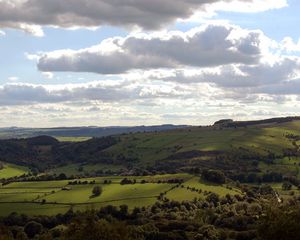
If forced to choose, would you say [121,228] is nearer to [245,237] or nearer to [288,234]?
[288,234]

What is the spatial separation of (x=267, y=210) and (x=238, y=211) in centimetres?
8439

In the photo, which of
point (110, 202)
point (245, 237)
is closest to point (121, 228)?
point (245, 237)

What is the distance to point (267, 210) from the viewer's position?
8744cm

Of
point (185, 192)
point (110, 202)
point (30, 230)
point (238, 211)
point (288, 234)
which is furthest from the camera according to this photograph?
point (185, 192)

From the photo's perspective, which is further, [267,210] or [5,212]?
[5,212]

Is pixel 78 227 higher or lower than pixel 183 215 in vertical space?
higher

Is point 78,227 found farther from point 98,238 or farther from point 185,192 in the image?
point 185,192

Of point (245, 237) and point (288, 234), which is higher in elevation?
point (288, 234)

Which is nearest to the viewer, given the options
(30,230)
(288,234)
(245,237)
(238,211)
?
(288,234)

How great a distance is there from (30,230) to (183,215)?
4832 centimetres

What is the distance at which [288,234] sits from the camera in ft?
270

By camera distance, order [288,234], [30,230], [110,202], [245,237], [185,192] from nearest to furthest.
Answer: [288,234] < [245,237] < [30,230] < [110,202] < [185,192]

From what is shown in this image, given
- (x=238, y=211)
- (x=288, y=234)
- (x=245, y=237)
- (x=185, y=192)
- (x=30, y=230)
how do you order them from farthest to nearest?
(x=185, y=192) → (x=238, y=211) → (x=30, y=230) → (x=245, y=237) → (x=288, y=234)

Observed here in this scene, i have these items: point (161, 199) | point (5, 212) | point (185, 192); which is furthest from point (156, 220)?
point (5, 212)
